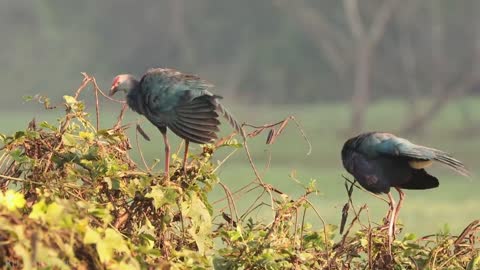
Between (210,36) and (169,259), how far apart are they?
16.4 meters

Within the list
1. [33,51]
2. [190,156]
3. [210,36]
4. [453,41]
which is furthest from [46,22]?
[190,156]

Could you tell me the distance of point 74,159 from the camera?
1.58 metres

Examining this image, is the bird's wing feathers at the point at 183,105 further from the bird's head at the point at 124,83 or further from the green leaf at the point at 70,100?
the green leaf at the point at 70,100

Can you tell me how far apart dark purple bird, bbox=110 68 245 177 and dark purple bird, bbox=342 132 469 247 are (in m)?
0.31

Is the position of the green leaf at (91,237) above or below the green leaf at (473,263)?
below

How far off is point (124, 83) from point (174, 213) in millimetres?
385

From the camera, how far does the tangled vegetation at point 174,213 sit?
4.91 feet

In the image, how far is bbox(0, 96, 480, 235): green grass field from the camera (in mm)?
6609

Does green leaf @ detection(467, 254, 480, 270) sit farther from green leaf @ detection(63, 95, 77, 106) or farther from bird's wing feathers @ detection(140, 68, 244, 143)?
green leaf @ detection(63, 95, 77, 106)

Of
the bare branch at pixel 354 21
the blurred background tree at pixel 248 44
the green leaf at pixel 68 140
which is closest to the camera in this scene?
the green leaf at pixel 68 140

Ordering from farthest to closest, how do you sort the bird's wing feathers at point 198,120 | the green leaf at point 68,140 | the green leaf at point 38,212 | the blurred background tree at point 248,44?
1. the blurred background tree at point 248,44
2. the bird's wing feathers at point 198,120
3. the green leaf at point 68,140
4. the green leaf at point 38,212

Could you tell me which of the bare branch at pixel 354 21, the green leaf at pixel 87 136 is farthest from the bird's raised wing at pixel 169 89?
the bare branch at pixel 354 21

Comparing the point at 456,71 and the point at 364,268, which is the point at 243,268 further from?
the point at 456,71

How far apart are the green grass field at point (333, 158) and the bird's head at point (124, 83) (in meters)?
0.21
